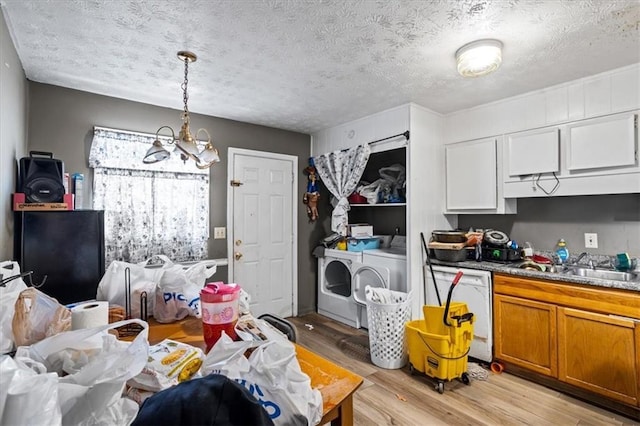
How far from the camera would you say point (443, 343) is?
95.0 inches

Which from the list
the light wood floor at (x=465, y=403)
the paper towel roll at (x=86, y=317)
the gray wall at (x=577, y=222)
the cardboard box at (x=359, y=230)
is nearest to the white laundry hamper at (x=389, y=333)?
the light wood floor at (x=465, y=403)

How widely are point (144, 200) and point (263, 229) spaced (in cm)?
131

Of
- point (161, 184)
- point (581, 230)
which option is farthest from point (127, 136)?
point (581, 230)

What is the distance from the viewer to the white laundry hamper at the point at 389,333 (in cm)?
276

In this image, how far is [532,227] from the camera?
9.91 ft

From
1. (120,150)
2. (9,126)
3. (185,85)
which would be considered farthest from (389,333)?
(9,126)

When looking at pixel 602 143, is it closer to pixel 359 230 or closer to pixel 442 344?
pixel 442 344

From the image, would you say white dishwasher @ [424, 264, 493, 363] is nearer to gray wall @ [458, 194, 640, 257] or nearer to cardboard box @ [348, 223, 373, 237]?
gray wall @ [458, 194, 640, 257]

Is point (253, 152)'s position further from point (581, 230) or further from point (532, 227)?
point (581, 230)

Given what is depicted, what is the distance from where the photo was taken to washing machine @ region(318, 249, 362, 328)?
149 inches

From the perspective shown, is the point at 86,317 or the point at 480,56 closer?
the point at 86,317

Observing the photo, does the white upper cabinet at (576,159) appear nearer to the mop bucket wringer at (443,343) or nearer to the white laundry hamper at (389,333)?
the mop bucket wringer at (443,343)

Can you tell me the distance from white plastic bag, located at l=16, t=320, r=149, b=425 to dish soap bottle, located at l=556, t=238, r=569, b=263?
315 centimetres

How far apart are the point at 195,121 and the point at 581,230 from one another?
3679mm
